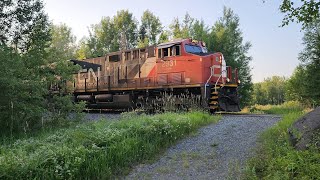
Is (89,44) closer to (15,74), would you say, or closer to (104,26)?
(104,26)

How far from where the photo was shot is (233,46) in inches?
1496

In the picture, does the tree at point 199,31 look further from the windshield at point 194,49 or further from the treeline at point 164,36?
the windshield at point 194,49

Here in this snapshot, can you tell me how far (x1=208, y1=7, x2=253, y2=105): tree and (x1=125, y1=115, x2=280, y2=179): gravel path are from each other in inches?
1099

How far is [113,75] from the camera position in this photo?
62.2 feet

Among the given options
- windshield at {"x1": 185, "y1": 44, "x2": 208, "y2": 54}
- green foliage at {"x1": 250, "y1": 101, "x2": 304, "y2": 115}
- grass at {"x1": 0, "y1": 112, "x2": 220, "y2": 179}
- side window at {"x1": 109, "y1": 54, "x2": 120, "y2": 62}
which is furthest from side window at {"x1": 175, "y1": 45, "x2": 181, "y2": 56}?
grass at {"x1": 0, "y1": 112, "x2": 220, "y2": 179}

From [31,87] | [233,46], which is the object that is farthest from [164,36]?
[31,87]

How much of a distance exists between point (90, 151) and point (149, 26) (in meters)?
46.3

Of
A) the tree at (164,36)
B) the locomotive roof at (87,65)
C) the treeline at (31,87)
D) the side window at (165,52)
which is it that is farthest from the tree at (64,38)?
the treeline at (31,87)

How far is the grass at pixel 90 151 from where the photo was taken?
4988 millimetres

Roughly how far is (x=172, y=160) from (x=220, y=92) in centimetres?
858

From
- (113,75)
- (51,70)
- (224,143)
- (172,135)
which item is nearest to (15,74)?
(51,70)

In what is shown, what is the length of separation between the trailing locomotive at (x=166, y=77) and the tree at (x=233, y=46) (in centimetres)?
1964

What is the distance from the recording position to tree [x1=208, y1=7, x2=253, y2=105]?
120ft

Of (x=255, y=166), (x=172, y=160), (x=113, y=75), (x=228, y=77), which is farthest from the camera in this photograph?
(x=113, y=75)
